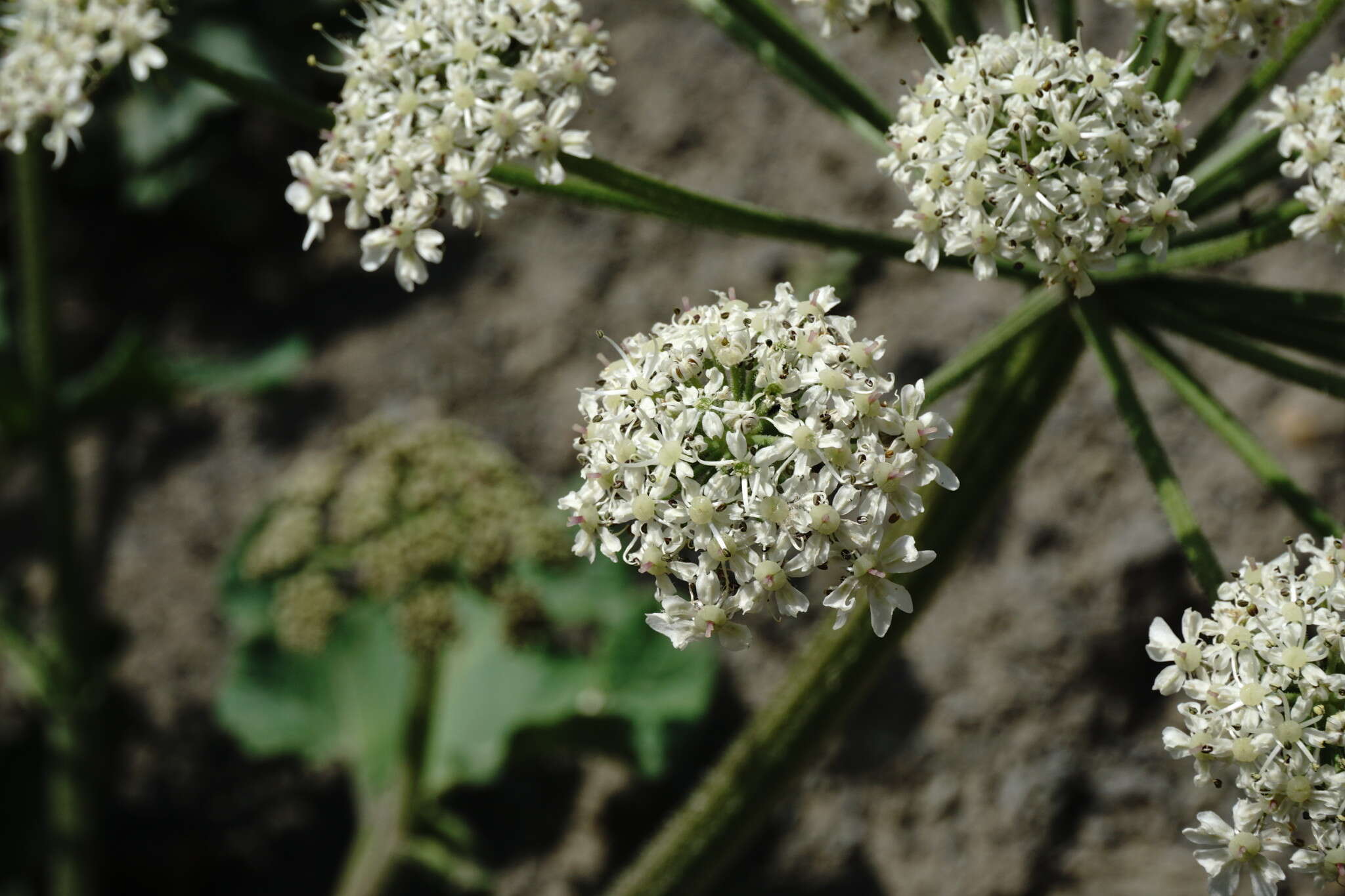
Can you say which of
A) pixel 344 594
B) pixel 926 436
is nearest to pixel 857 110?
pixel 926 436

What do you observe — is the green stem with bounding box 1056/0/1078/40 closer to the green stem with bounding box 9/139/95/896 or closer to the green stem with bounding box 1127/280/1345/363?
the green stem with bounding box 1127/280/1345/363

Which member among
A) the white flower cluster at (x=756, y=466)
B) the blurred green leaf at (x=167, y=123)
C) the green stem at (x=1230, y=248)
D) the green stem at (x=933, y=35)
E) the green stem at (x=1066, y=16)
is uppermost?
the blurred green leaf at (x=167, y=123)

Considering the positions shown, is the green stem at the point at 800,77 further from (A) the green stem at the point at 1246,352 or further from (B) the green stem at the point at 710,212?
(A) the green stem at the point at 1246,352

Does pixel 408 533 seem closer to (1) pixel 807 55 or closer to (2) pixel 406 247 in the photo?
(2) pixel 406 247

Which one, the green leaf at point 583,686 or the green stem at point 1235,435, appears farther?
the green leaf at point 583,686

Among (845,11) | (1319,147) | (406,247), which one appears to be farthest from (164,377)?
Answer: (1319,147)

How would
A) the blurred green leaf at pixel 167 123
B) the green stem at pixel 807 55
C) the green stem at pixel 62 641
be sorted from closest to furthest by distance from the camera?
the green stem at pixel 807 55
the green stem at pixel 62 641
the blurred green leaf at pixel 167 123

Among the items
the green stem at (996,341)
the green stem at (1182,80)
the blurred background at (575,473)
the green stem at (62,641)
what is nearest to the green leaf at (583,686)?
the blurred background at (575,473)
